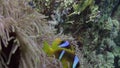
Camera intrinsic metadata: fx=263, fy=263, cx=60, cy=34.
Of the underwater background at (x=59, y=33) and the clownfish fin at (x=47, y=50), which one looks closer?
the underwater background at (x=59, y=33)

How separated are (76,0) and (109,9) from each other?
1.00 m

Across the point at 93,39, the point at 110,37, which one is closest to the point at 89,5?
the point at 93,39

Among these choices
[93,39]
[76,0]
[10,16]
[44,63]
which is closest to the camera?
[10,16]

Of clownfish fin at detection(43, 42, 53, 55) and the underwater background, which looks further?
clownfish fin at detection(43, 42, 53, 55)

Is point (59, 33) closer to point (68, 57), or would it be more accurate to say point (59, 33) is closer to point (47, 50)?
point (47, 50)

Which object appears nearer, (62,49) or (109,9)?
(62,49)

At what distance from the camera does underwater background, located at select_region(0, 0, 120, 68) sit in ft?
6.15

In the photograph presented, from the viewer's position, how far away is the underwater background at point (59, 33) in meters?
1.87

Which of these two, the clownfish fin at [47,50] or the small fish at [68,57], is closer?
the small fish at [68,57]

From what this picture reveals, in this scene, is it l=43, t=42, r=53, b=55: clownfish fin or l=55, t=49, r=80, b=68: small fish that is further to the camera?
l=43, t=42, r=53, b=55: clownfish fin

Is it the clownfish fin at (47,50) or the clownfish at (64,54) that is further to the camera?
the clownfish fin at (47,50)

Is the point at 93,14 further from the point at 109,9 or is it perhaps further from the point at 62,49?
the point at 62,49

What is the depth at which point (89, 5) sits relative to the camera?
3.82m

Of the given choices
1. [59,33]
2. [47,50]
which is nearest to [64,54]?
[47,50]
